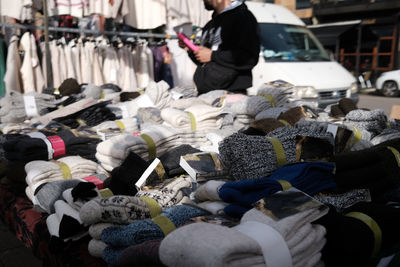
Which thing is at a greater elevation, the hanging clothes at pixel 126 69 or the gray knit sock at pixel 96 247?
the hanging clothes at pixel 126 69

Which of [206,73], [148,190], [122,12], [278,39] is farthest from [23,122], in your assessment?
[278,39]

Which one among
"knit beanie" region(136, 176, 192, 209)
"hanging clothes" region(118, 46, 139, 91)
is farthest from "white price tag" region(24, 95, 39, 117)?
"hanging clothes" region(118, 46, 139, 91)

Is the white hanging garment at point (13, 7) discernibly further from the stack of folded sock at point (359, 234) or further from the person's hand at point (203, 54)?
the stack of folded sock at point (359, 234)

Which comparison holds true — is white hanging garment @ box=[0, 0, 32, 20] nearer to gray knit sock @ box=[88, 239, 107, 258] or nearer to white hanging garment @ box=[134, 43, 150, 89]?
white hanging garment @ box=[134, 43, 150, 89]

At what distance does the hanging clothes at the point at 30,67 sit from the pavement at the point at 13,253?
269 centimetres

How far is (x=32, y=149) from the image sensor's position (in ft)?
5.49

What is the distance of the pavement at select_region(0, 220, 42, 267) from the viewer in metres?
1.94

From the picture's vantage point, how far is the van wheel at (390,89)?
1188cm

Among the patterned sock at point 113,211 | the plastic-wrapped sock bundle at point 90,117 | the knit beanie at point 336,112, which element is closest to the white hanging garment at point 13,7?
the plastic-wrapped sock bundle at point 90,117

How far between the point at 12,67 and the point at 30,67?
0.20m

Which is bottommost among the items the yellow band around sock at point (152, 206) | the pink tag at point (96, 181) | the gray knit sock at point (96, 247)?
the gray knit sock at point (96, 247)

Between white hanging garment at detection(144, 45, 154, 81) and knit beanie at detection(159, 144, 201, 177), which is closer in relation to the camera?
knit beanie at detection(159, 144, 201, 177)

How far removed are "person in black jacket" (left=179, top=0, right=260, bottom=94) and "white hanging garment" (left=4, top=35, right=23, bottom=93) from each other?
8.81ft

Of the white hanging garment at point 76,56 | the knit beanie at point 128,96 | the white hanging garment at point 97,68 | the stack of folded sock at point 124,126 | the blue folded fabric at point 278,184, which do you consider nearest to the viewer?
the blue folded fabric at point 278,184
